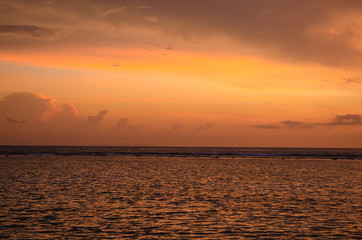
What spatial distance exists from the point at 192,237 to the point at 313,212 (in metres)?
14.8

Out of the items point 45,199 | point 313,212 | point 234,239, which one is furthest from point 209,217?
point 45,199

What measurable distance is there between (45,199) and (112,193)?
857 cm

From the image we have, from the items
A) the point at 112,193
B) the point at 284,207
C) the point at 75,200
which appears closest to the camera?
the point at 284,207

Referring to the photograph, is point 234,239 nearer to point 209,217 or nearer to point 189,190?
point 209,217

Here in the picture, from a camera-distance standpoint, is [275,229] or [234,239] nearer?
[234,239]

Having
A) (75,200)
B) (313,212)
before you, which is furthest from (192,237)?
(75,200)

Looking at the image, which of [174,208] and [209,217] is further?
[174,208]

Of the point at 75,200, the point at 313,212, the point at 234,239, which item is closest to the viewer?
the point at 234,239

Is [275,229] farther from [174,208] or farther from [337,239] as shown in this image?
[174,208]

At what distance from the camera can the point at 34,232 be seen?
26609 mm

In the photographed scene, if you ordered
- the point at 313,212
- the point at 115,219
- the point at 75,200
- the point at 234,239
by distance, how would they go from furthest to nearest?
the point at 75,200 → the point at 313,212 → the point at 115,219 → the point at 234,239

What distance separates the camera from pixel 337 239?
25.4 meters

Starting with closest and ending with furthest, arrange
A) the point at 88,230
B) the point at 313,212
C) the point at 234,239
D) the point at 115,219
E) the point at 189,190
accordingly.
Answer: the point at 234,239, the point at 88,230, the point at 115,219, the point at 313,212, the point at 189,190

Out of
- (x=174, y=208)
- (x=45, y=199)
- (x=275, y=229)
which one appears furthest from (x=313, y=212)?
(x=45, y=199)
